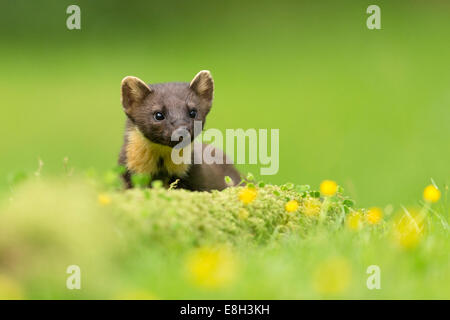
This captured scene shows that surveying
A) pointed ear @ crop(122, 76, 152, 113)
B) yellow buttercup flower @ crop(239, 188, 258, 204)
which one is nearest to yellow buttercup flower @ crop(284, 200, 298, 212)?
yellow buttercup flower @ crop(239, 188, 258, 204)

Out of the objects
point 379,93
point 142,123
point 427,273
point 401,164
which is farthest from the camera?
point 379,93

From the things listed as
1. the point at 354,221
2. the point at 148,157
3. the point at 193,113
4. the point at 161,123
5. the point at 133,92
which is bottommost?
the point at 354,221

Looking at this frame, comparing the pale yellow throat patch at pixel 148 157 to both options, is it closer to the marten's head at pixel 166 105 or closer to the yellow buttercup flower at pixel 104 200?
the marten's head at pixel 166 105

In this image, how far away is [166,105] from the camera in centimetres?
795

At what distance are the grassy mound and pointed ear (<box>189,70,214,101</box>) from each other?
2.19 meters

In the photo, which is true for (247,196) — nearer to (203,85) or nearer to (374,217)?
(374,217)

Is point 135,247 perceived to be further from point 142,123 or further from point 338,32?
point 338,32

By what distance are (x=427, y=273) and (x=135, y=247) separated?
204cm

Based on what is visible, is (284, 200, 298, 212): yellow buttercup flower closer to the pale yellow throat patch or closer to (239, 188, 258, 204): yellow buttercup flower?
(239, 188, 258, 204): yellow buttercup flower

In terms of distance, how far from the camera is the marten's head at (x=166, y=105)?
7.83 meters

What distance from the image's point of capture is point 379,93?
22.2m

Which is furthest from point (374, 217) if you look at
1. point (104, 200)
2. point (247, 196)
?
point (104, 200)

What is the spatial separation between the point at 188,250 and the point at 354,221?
1.59 m
